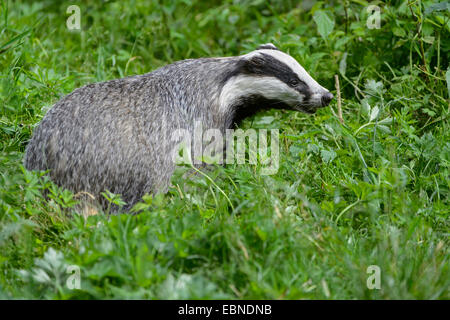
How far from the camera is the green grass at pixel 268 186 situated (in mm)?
2998

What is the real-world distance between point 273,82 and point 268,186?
1022mm

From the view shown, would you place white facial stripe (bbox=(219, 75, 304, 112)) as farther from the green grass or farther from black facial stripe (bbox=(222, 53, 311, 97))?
the green grass

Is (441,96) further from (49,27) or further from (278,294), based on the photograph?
(49,27)

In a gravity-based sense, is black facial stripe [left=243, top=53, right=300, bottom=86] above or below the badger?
above

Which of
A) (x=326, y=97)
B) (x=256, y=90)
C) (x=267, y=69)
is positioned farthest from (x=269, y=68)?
(x=326, y=97)

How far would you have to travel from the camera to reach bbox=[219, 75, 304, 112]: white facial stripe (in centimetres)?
450

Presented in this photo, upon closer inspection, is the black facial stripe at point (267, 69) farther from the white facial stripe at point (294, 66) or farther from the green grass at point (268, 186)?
the green grass at point (268, 186)

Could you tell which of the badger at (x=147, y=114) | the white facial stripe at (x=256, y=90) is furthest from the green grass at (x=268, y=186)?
the white facial stripe at (x=256, y=90)

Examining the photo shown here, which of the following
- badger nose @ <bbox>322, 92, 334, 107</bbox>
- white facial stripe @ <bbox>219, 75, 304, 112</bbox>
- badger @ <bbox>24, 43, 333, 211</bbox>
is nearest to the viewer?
badger @ <bbox>24, 43, 333, 211</bbox>

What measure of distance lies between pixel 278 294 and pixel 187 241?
580 millimetres

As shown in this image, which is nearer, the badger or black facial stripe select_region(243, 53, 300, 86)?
the badger

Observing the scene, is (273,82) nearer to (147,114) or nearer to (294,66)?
(294,66)

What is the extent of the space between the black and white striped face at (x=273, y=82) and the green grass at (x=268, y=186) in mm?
286

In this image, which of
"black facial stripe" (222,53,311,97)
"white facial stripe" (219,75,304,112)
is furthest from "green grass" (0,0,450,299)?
"black facial stripe" (222,53,311,97)
